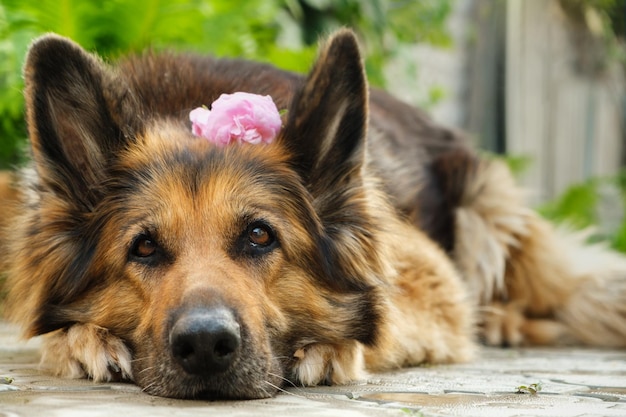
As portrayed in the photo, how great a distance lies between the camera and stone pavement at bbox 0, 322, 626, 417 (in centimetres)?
265

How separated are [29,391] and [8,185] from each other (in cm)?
269

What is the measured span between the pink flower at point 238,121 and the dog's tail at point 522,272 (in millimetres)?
2474

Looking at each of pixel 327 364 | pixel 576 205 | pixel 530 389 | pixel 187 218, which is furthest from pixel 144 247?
pixel 576 205

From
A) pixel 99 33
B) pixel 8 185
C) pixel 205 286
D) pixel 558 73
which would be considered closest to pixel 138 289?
pixel 205 286

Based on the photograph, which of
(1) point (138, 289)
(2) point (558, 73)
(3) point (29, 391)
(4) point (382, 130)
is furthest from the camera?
(2) point (558, 73)

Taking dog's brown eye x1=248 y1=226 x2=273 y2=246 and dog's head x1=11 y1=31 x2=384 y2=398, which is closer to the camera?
dog's head x1=11 y1=31 x2=384 y2=398

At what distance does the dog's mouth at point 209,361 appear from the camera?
2.85 m

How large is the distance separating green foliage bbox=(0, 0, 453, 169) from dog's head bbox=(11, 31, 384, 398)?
63.8 inches

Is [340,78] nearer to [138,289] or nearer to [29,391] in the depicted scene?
[138,289]

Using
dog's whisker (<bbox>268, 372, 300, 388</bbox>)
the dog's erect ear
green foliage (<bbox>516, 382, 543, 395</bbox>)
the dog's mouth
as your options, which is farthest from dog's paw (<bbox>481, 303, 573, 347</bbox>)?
the dog's mouth

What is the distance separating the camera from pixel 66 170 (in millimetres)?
3633

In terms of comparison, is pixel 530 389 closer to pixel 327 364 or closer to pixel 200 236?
pixel 327 364

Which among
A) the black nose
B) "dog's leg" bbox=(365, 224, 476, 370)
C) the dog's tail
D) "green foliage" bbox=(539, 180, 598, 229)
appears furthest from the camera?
"green foliage" bbox=(539, 180, 598, 229)

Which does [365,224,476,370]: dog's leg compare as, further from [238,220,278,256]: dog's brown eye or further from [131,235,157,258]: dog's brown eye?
[131,235,157,258]: dog's brown eye
